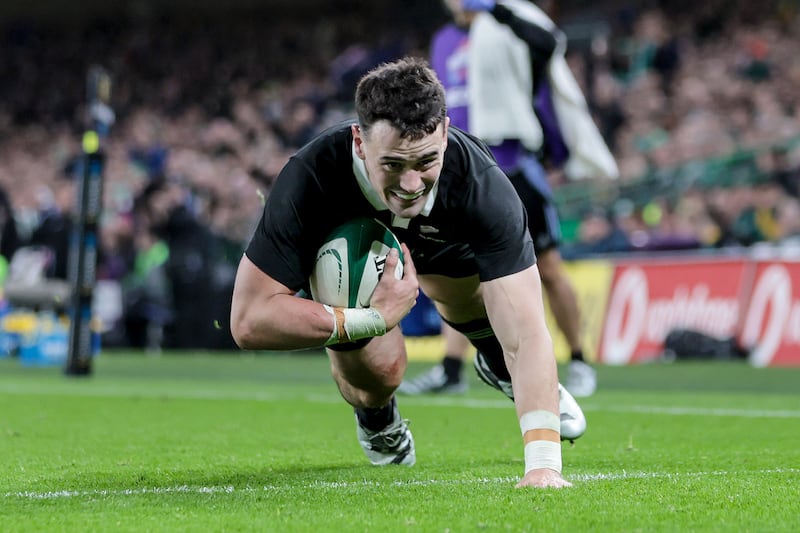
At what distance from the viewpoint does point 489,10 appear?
8148 mm

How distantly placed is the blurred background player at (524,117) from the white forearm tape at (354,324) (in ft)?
12.4

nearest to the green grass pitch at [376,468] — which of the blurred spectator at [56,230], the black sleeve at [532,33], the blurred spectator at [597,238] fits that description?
the black sleeve at [532,33]

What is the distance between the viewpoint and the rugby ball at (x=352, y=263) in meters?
4.07

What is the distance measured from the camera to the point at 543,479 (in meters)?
3.70

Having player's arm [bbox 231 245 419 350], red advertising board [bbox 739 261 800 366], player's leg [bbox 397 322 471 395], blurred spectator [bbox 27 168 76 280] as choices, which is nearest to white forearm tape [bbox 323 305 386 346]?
player's arm [bbox 231 245 419 350]

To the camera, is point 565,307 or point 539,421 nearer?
point 539,421

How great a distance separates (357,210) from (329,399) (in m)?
4.18

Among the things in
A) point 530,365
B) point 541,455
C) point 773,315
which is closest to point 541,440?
point 541,455

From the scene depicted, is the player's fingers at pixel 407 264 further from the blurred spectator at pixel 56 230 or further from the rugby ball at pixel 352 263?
the blurred spectator at pixel 56 230

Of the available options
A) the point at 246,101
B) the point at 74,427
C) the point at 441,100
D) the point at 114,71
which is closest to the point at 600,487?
the point at 441,100

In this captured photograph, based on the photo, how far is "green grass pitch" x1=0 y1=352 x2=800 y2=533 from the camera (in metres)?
3.21

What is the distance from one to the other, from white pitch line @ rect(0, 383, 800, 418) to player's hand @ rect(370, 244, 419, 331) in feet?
9.72

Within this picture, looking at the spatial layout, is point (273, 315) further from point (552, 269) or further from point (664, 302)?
point (664, 302)

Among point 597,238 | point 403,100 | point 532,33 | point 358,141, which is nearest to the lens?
point 403,100
